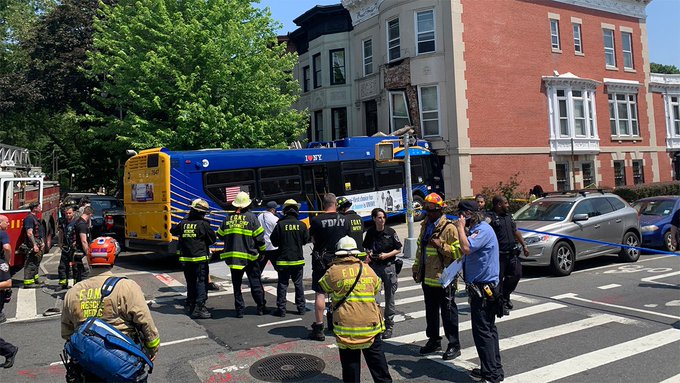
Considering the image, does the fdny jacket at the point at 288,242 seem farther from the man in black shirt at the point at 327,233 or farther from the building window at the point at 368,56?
the building window at the point at 368,56

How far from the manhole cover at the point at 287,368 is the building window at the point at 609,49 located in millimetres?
27525

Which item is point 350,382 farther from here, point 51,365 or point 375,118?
point 375,118

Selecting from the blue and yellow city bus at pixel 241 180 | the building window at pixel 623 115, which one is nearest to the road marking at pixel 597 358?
the blue and yellow city bus at pixel 241 180

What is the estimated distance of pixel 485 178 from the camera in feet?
74.0

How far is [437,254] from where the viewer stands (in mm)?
6047

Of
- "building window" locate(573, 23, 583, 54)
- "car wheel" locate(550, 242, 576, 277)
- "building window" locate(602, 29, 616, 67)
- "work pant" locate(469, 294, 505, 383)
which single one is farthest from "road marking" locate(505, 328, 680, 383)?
"building window" locate(602, 29, 616, 67)

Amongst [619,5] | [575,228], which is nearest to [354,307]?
[575,228]

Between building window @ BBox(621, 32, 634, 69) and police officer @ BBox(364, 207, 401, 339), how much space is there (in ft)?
89.8

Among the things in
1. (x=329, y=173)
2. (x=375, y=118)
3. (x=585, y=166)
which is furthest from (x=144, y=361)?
(x=585, y=166)

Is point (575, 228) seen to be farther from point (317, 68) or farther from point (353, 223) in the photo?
point (317, 68)

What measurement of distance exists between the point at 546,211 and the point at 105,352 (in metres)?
10.6

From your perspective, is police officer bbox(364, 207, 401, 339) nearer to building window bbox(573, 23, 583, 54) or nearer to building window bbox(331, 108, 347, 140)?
building window bbox(331, 108, 347, 140)

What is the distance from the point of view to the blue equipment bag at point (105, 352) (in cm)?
315

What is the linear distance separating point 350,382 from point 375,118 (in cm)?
2228
